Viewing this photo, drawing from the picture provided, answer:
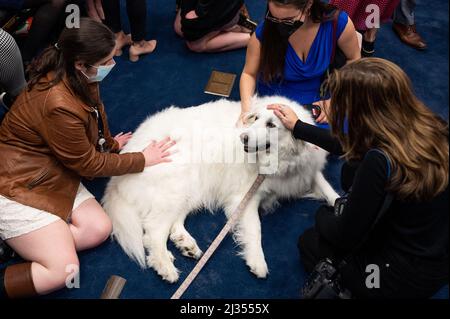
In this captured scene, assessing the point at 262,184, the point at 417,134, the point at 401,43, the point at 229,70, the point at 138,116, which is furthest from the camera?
the point at 401,43

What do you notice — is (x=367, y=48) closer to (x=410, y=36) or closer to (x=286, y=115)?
(x=410, y=36)

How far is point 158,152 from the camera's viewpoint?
7.43 feet

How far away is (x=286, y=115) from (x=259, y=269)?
0.82m

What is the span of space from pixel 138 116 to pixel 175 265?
126 centimetres

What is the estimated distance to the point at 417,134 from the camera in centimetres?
135

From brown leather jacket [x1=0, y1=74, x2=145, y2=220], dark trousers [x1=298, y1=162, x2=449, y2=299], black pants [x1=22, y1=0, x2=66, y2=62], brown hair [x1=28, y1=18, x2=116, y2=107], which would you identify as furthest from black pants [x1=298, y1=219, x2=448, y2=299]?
black pants [x1=22, y1=0, x2=66, y2=62]

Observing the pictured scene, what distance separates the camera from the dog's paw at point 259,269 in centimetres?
214

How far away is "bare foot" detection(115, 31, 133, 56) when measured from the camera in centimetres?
348

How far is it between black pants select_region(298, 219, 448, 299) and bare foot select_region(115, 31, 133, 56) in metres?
2.45

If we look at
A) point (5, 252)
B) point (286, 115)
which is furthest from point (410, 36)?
point (5, 252)

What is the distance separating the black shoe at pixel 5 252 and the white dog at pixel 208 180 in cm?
54

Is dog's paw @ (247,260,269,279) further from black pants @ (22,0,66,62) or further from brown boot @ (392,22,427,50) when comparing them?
brown boot @ (392,22,427,50)

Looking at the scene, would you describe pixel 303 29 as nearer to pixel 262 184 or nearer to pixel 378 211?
pixel 262 184
